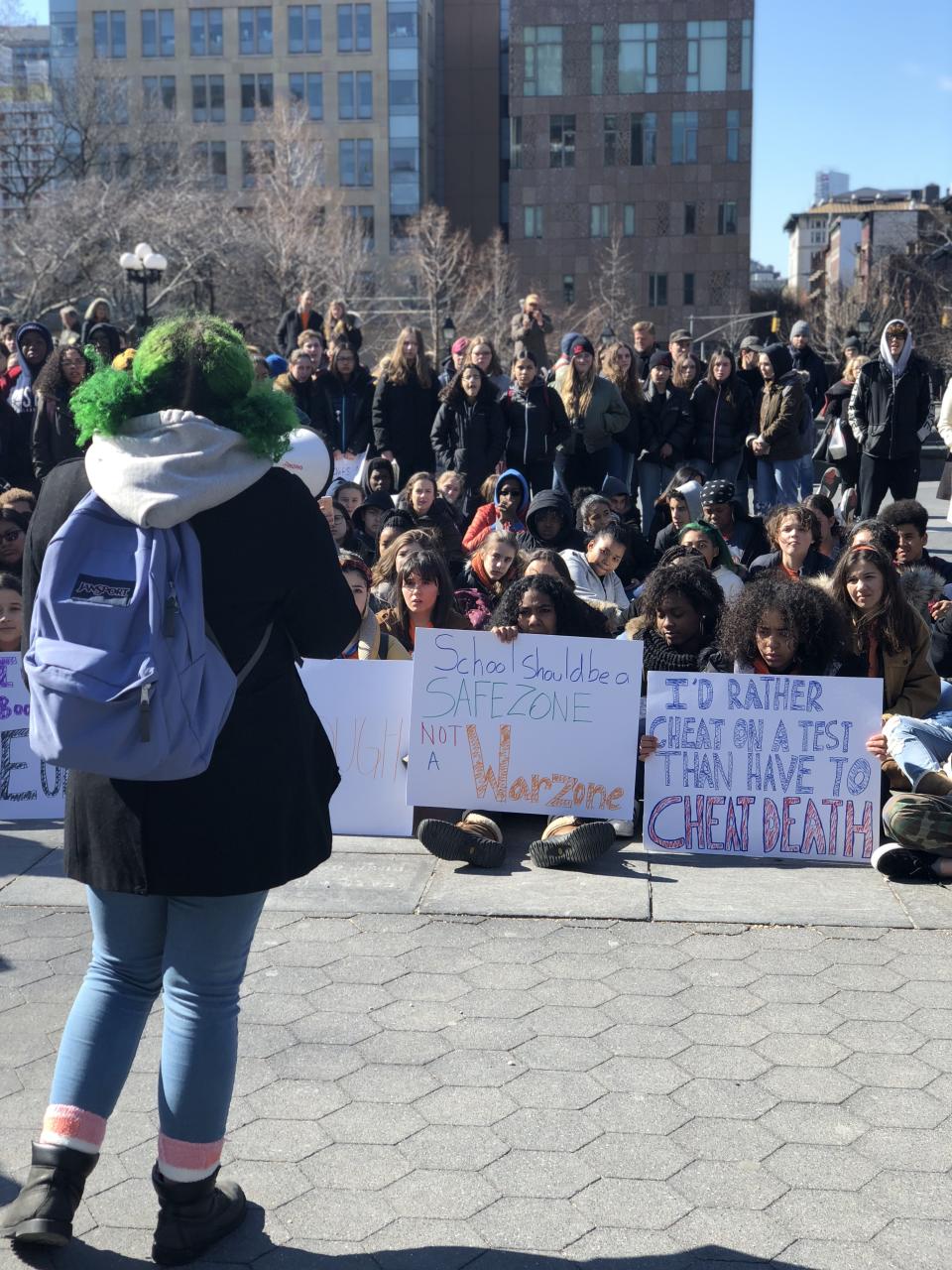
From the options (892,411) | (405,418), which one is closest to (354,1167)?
(405,418)

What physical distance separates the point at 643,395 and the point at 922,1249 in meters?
9.86

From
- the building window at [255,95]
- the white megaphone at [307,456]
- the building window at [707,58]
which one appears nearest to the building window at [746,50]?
the building window at [707,58]

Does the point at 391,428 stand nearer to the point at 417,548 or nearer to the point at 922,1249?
the point at 417,548

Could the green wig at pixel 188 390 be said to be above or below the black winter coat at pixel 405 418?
above

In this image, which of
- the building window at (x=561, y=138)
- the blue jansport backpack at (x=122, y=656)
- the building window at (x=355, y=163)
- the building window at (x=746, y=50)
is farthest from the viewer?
the building window at (x=355, y=163)

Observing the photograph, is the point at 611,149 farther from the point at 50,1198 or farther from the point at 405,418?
the point at 50,1198

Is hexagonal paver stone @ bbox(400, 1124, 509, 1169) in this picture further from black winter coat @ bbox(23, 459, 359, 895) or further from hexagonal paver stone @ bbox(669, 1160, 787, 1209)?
black winter coat @ bbox(23, 459, 359, 895)

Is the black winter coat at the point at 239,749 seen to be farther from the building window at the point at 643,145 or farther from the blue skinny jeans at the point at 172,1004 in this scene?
the building window at the point at 643,145

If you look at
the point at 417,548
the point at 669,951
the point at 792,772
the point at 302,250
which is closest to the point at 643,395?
the point at 417,548

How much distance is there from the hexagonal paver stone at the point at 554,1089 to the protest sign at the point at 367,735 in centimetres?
232

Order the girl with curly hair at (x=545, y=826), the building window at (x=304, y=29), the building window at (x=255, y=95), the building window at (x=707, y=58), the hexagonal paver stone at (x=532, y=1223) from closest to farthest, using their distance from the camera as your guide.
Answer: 1. the hexagonal paver stone at (x=532, y=1223)
2. the girl with curly hair at (x=545, y=826)
3. the building window at (x=707, y=58)
4. the building window at (x=304, y=29)
5. the building window at (x=255, y=95)

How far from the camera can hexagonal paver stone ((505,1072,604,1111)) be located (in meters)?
3.60

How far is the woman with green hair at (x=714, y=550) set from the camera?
780cm

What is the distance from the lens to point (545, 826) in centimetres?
603
